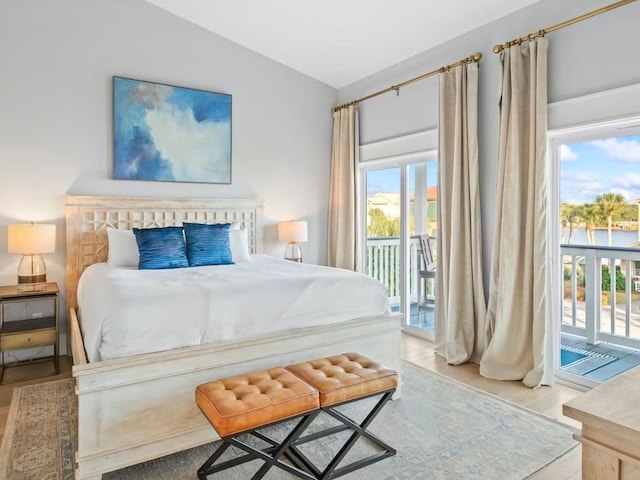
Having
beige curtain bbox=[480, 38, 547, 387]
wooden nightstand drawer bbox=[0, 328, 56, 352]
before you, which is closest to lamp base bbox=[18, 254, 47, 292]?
wooden nightstand drawer bbox=[0, 328, 56, 352]

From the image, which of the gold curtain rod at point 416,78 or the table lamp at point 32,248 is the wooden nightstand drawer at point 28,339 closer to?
the table lamp at point 32,248

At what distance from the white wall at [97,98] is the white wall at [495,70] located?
1.19 m

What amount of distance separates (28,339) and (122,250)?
0.96 m

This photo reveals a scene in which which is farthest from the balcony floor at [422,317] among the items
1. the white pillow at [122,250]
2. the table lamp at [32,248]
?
the table lamp at [32,248]

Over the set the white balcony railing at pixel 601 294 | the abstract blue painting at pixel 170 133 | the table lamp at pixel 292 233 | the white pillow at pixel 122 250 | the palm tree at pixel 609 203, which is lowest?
the white balcony railing at pixel 601 294

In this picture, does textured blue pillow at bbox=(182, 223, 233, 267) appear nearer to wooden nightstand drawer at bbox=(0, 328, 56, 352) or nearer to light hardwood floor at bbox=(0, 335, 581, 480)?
wooden nightstand drawer at bbox=(0, 328, 56, 352)

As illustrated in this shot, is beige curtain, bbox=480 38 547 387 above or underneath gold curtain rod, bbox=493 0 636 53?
underneath

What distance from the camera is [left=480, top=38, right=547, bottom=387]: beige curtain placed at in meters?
3.11

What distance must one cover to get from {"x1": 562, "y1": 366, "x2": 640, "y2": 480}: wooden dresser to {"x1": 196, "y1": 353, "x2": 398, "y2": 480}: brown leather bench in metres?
1.18

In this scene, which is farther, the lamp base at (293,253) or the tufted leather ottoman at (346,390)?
the lamp base at (293,253)

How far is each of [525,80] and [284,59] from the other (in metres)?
2.77

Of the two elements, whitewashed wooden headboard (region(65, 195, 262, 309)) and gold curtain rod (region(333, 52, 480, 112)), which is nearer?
gold curtain rod (region(333, 52, 480, 112))

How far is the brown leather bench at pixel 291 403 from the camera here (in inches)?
70.9

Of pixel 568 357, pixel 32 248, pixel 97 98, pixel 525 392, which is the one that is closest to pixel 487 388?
pixel 525 392
